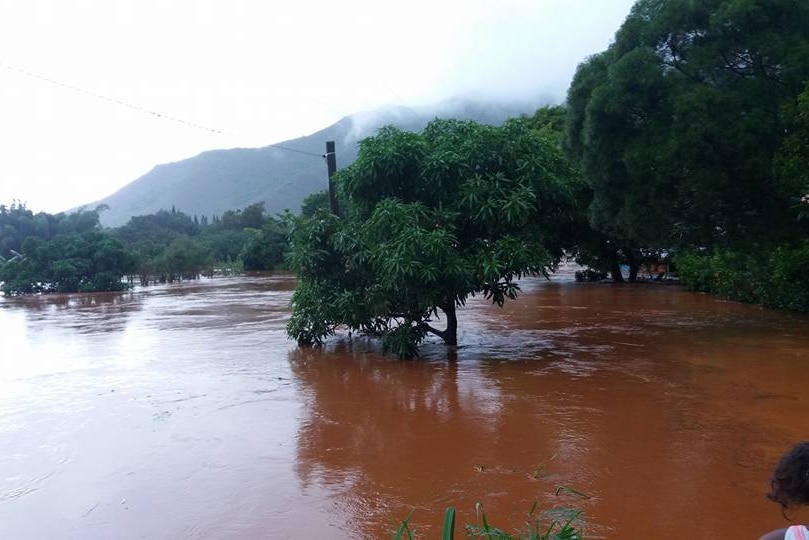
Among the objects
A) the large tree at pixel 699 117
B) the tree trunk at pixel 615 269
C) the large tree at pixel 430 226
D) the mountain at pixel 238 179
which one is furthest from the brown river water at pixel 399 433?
the mountain at pixel 238 179

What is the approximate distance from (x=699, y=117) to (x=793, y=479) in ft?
32.8

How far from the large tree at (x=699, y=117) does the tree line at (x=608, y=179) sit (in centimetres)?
2

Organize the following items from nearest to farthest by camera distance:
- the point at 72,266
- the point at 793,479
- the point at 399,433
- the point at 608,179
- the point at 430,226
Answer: the point at 793,479, the point at 399,433, the point at 430,226, the point at 608,179, the point at 72,266

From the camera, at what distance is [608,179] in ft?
41.6

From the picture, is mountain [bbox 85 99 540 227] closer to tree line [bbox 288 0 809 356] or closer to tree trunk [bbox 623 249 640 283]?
tree trunk [bbox 623 249 640 283]

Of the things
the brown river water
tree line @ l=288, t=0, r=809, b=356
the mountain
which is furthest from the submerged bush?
the mountain

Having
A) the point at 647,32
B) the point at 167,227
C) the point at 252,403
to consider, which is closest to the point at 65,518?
the point at 252,403

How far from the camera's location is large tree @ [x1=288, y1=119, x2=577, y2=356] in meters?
9.99

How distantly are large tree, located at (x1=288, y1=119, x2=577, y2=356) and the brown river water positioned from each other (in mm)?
1134

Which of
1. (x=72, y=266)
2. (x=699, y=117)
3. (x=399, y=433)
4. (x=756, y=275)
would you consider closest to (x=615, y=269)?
(x=756, y=275)

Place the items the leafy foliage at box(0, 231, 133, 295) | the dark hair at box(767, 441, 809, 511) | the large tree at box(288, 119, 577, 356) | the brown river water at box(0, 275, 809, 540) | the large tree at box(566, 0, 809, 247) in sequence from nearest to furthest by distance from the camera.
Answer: the dark hair at box(767, 441, 809, 511)
the brown river water at box(0, 275, 809, 540)
the large tree at box(288, 119, 577, 356)
the large tree at box(566, 0, 809, 247)
the leafy foliage at box(0, 231, 133, 295)

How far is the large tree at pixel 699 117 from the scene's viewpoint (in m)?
11.0

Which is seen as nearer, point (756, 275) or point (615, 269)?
point (756, 275)

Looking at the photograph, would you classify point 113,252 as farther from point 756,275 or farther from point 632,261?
point 756,275
